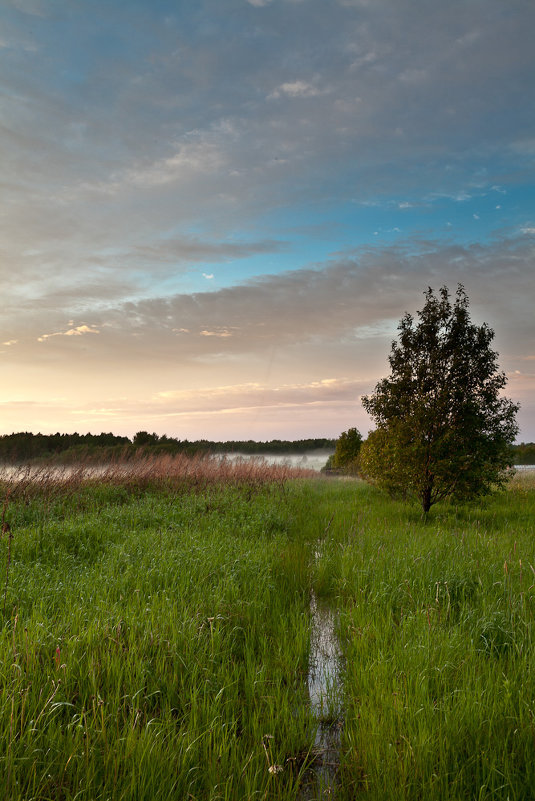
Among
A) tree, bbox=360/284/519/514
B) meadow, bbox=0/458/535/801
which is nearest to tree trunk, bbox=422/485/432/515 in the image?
tree, bbox=360/284/519/514

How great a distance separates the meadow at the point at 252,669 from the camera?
288 cm

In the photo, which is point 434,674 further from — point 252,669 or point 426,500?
point 426,500

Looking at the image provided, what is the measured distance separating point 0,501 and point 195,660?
34.2 feet

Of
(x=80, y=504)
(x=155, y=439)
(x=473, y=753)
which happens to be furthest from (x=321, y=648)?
(x=155, y=439)

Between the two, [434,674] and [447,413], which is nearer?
[434,674]

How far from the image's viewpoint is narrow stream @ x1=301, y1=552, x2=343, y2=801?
3010 millimetres

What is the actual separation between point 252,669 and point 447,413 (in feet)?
33.7

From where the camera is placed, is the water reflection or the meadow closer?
the meadow

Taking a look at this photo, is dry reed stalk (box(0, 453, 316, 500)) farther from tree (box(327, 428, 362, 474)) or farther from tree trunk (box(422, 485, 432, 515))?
tree (box(327, 428, 362, 474))

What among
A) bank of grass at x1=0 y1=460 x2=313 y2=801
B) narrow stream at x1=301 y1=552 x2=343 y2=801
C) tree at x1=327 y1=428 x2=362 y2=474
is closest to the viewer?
bank of grass at x1=0 y1=460 x2=313 y2=801

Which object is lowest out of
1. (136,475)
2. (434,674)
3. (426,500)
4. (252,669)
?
(252,669)

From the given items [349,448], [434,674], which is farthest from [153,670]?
[349,448]

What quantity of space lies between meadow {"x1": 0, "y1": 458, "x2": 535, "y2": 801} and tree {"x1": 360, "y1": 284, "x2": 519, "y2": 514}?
4189 millimetres

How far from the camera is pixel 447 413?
12.8 meters
